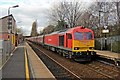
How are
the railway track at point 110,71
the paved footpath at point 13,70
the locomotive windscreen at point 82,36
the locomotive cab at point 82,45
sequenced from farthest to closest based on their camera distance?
the locomotive windscreen at point 82,36 < the locomotive cab at point 82,45 < the railway track at point 110,71 < the paved footpath at point 13,70

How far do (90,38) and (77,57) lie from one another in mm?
2352

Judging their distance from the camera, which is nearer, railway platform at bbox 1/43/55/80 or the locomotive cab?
railway platform at bbox 1/43/55/80

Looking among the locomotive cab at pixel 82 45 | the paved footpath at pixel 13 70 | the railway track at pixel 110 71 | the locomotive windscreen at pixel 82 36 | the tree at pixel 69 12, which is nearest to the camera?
the paved footpath at pixel 13 70

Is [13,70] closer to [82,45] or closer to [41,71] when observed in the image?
[41,71]

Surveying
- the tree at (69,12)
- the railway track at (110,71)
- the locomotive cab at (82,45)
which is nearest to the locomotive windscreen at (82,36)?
the locomotive cab at (82,45)

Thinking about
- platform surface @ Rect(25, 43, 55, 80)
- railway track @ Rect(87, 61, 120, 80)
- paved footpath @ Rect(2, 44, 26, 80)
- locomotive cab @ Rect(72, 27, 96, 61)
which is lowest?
railway track @ Rect(87, 61, 120, 80)

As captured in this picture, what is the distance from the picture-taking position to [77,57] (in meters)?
23.1

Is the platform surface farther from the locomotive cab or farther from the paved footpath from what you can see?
the locomotive cab

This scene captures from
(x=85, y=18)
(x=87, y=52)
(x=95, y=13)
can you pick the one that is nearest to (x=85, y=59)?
(x=87, y=52)

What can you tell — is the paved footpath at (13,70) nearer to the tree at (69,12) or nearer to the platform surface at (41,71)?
the platform surface at (41,71)

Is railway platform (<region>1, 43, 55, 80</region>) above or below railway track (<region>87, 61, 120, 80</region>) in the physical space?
above

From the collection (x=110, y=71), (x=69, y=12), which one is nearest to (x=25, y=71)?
(x=110, y=71)

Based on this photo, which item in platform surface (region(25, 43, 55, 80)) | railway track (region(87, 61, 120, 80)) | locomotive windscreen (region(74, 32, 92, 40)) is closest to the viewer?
platform surface (region(25, 43, 55, 80))

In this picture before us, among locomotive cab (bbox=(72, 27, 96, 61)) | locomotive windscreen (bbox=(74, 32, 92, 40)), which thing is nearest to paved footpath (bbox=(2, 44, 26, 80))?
locomotive cab (bbox=(72, 27, 96, 61))
